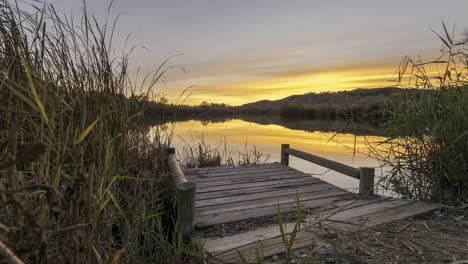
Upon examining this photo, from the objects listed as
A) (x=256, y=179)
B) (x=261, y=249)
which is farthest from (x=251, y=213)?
(x=256, y=179)

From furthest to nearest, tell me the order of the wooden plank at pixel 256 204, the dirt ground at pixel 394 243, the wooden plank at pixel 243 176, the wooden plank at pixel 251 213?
the wooden plank at pixel 243 176 < the wooden plank at pixel 256 204 < the wooden plank at pixel 251 213 < the dirt ground at pixel 394 243

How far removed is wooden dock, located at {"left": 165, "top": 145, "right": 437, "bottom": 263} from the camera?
272 centimetres

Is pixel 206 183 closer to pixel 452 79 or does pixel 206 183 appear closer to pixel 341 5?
pixel 452 79

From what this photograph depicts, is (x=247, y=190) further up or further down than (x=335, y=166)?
further down

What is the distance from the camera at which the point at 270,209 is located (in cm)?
379

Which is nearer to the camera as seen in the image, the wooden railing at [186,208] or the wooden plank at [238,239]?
the wooden plank at [238,239]

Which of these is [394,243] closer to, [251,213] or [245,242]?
[245,242]

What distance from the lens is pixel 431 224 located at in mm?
3176

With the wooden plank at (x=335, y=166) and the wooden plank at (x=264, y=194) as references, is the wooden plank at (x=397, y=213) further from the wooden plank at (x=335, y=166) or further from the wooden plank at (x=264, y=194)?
the wooden plank at (x=264, y=194)

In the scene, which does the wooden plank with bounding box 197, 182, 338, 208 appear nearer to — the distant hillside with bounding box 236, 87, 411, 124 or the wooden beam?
the wooden beam

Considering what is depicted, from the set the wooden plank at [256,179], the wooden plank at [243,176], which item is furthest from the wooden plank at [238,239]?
the wooden plank at [243,176]

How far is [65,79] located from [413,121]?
384 cm

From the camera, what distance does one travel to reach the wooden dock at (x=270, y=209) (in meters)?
2.72

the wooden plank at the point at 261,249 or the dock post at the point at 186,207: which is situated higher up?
the dock post at the point at 186,207
